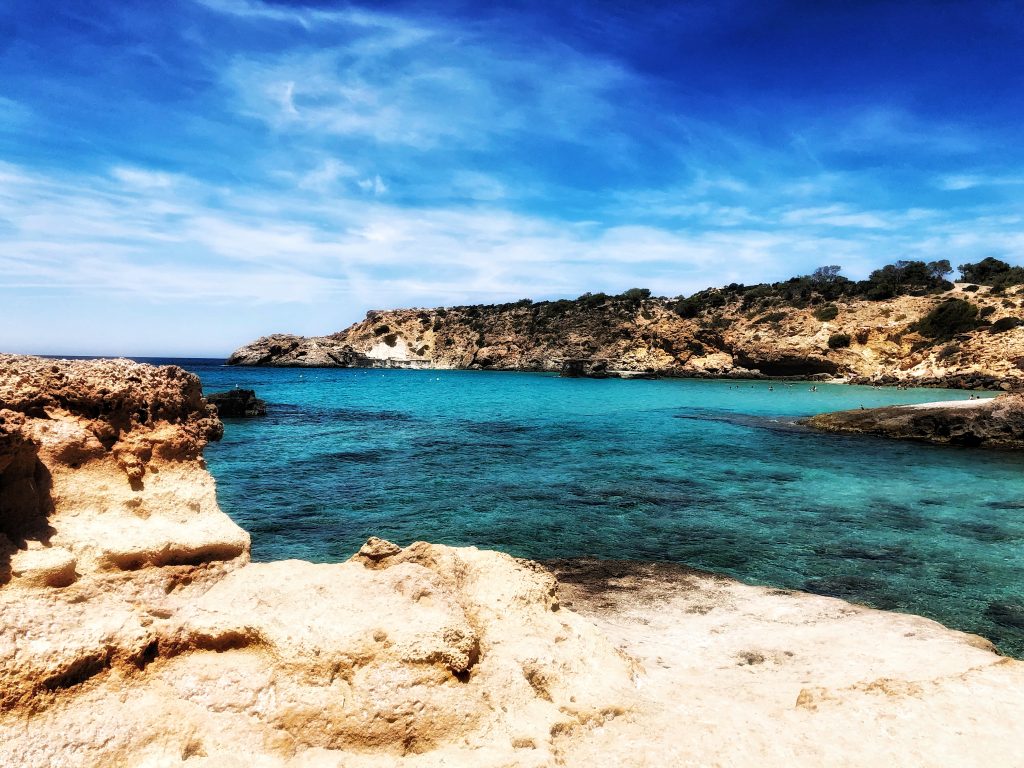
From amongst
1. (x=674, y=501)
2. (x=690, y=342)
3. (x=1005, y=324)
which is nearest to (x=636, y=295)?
(x=690, y=342)

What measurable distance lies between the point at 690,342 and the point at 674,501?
72610 millimetres

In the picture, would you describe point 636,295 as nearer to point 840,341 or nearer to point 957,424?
point 840,341

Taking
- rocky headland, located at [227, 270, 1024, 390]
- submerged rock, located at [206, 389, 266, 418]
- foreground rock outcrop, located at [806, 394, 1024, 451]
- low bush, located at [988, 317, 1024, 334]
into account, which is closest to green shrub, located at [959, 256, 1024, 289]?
rocky headland, located at [227, 270, 1024, 390]

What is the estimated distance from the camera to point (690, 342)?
82.9 meters

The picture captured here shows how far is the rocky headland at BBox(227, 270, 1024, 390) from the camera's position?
58.3m

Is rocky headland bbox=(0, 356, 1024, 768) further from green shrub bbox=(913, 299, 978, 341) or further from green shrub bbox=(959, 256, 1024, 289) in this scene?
green shrub bbox=(959, 256, 1024, 289)

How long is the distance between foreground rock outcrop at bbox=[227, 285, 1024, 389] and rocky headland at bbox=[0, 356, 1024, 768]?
48.3m

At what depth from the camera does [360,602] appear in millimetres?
4332

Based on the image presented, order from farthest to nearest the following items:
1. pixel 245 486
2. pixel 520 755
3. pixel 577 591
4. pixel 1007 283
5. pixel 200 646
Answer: pixel 1007 283
pixel 245 486
pixel 577 591
pixel 200 646
pixel 520 755

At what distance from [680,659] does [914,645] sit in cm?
266

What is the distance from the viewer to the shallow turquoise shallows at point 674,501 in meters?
9.77

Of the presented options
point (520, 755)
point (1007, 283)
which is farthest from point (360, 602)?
point (1007, 283)

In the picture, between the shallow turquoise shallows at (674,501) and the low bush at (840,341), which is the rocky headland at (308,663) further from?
the low bush at (840,341)

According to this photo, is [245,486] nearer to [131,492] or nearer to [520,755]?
[131,492]
